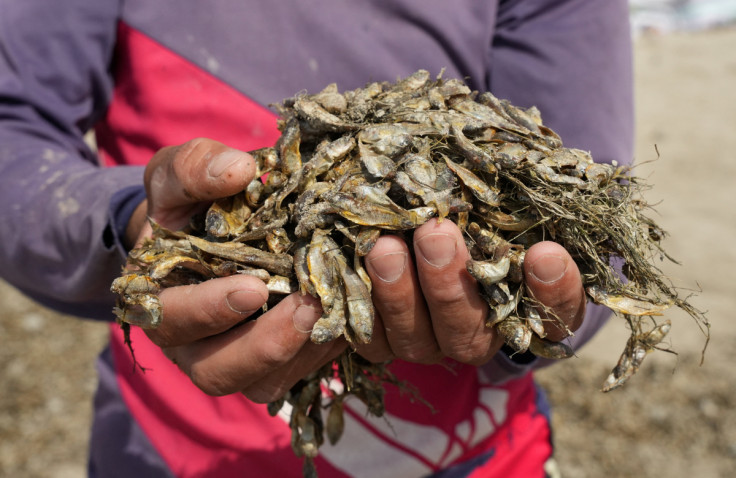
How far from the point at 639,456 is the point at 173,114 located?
300cm

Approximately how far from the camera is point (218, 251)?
1.23 meters

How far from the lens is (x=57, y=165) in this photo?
1.62 meters

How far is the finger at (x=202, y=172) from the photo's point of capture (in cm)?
118

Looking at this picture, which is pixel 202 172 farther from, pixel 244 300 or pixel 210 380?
pixel 210 380

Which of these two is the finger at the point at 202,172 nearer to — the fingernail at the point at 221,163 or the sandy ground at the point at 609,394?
the fingernail at the point at 221,163

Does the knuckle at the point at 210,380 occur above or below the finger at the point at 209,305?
below

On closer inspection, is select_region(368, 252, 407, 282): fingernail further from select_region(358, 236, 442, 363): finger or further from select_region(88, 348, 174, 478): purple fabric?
select_region(88, 348, 174, 478): purple fabric

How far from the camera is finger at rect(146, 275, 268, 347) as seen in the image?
113cm

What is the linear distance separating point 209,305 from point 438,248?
442 millimetres

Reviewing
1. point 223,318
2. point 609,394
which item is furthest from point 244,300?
point 609,394

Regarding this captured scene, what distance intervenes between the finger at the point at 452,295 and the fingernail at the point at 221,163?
1.26 feet

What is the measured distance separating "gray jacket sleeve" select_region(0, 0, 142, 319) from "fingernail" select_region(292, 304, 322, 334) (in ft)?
1.76

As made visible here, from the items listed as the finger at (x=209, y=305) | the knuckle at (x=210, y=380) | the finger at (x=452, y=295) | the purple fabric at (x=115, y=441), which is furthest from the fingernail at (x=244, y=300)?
the purple fabric at (x=115, y=441)

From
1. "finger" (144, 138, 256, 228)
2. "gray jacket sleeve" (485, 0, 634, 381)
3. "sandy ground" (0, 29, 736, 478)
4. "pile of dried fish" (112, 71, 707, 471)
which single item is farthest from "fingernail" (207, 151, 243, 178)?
"sandy ground" (0, 29, 736, 478)
